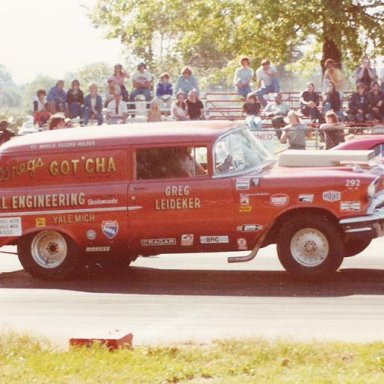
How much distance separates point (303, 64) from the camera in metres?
47.2

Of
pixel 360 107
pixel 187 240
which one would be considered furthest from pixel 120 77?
pixel 187 240

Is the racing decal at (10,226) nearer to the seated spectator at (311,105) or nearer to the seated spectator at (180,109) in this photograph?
the seated spectator at (180,109)

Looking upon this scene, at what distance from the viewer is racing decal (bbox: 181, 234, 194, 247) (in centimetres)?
1324

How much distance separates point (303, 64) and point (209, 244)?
3468 centimetres

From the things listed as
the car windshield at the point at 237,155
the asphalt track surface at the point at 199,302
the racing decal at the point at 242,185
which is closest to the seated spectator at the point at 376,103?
the asphalt track surface at the point at 199,302

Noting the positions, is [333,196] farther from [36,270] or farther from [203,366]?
[203,366]

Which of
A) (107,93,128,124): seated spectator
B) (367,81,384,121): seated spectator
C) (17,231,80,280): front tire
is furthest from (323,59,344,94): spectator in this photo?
(17,231,80,280): front tire

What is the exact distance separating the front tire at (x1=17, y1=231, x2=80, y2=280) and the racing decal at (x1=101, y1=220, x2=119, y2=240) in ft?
1.46

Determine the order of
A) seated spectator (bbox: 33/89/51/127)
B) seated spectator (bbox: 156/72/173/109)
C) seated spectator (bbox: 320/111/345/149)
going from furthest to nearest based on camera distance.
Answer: seated spectator (bbox: 156/72/173/109), seated spectator (bbox: 33/89/51/127), seated spectator (bbox: 320/111/345/149)

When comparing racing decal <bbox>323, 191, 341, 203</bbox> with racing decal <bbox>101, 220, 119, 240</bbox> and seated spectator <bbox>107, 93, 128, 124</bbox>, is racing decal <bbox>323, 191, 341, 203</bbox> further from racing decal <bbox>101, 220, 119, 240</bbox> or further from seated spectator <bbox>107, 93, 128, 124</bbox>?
seated spectator <bbox>107, 93, 128, 124</bbox>

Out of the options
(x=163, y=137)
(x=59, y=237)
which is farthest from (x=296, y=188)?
(x=59, y=237)

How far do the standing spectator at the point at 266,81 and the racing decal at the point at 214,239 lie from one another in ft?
47.9

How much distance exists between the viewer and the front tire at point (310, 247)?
12883mm

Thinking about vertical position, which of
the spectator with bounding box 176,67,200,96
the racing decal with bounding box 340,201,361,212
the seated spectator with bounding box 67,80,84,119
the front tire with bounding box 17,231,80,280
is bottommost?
the front tire with bounding box 17,231,80,280
